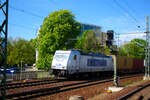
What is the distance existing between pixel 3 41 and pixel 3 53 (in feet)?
1.64

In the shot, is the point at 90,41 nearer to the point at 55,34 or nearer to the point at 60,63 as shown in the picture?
the point at 55,34

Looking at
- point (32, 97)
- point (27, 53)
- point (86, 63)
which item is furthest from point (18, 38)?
point (32, 97)

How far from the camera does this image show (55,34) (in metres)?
31.2

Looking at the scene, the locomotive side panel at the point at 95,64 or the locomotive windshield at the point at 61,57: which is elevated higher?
the locomotive windshield at the point at 61,57

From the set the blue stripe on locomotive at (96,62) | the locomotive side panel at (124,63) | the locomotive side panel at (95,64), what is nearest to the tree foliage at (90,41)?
the locomotive side panel at (124,63)

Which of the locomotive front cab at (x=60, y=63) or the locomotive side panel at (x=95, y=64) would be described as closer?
the locomotive front cab at (x=60, y=63)

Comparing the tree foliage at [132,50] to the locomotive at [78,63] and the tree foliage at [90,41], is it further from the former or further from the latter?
the locomotive at [78,63]

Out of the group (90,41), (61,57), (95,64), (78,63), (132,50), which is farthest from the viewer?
(132,50)

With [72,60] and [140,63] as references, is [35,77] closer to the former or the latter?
[72,60]

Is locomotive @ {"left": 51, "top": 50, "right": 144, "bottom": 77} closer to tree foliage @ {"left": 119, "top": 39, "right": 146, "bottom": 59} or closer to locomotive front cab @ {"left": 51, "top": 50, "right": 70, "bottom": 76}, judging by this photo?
locomotive front cab @ {"left": 51, "top": 50, "right": 70, "bottom": 76}

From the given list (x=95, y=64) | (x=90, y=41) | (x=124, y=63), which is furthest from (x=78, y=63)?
(x=90, y=41)

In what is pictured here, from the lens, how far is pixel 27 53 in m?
44.8

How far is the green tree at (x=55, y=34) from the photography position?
102 ft

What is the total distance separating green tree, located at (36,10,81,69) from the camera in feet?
102
